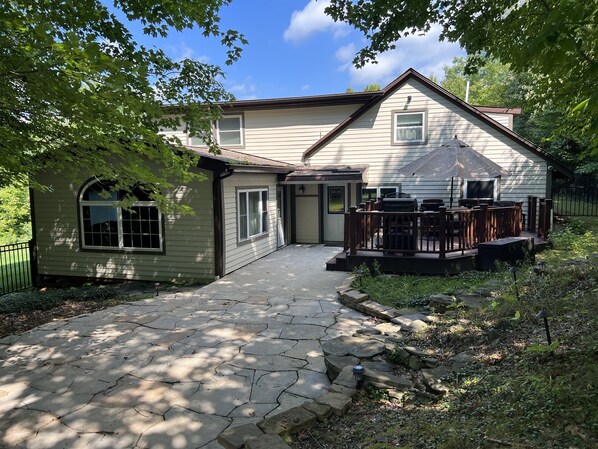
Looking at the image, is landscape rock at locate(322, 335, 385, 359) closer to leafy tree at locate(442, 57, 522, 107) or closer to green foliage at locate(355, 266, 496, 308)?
green foliage at locate(355, 266, 496, 308)

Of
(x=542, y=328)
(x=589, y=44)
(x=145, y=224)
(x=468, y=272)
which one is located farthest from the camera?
(x=145, y=224)

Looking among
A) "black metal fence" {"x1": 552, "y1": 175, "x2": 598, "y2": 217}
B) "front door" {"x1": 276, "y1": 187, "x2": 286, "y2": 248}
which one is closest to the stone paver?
"front door" {"x1": 276, "y1": 187, "x2": 286, "y2": 248}

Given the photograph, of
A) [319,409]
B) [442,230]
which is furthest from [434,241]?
[319,409]

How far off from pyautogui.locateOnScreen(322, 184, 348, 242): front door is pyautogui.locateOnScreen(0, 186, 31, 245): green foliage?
16344 millimetres

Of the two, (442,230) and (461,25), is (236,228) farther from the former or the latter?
(461,25)

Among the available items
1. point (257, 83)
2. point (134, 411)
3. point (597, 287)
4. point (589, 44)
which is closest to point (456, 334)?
point (597, 287)

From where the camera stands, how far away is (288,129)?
14977mm

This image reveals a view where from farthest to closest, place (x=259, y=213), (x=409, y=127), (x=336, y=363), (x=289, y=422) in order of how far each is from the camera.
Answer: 1. (x=409, y=127)
2. (x=259, y=213)
3. (x=336, y=363)
4. (x=289, y=422)

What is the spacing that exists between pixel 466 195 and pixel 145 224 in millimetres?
9915

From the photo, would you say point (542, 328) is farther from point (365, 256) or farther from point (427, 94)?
point (427, 94)

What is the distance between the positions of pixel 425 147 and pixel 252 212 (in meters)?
6.26

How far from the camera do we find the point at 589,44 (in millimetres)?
3375

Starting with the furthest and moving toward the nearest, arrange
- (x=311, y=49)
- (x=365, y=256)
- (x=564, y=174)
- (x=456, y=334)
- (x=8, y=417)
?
(x=311, y=49)
(x=564, y=174)
(x=365, y=256)
(x=456, y=334)
(x=8, y=417)

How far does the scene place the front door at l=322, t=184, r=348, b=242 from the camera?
1382cm
